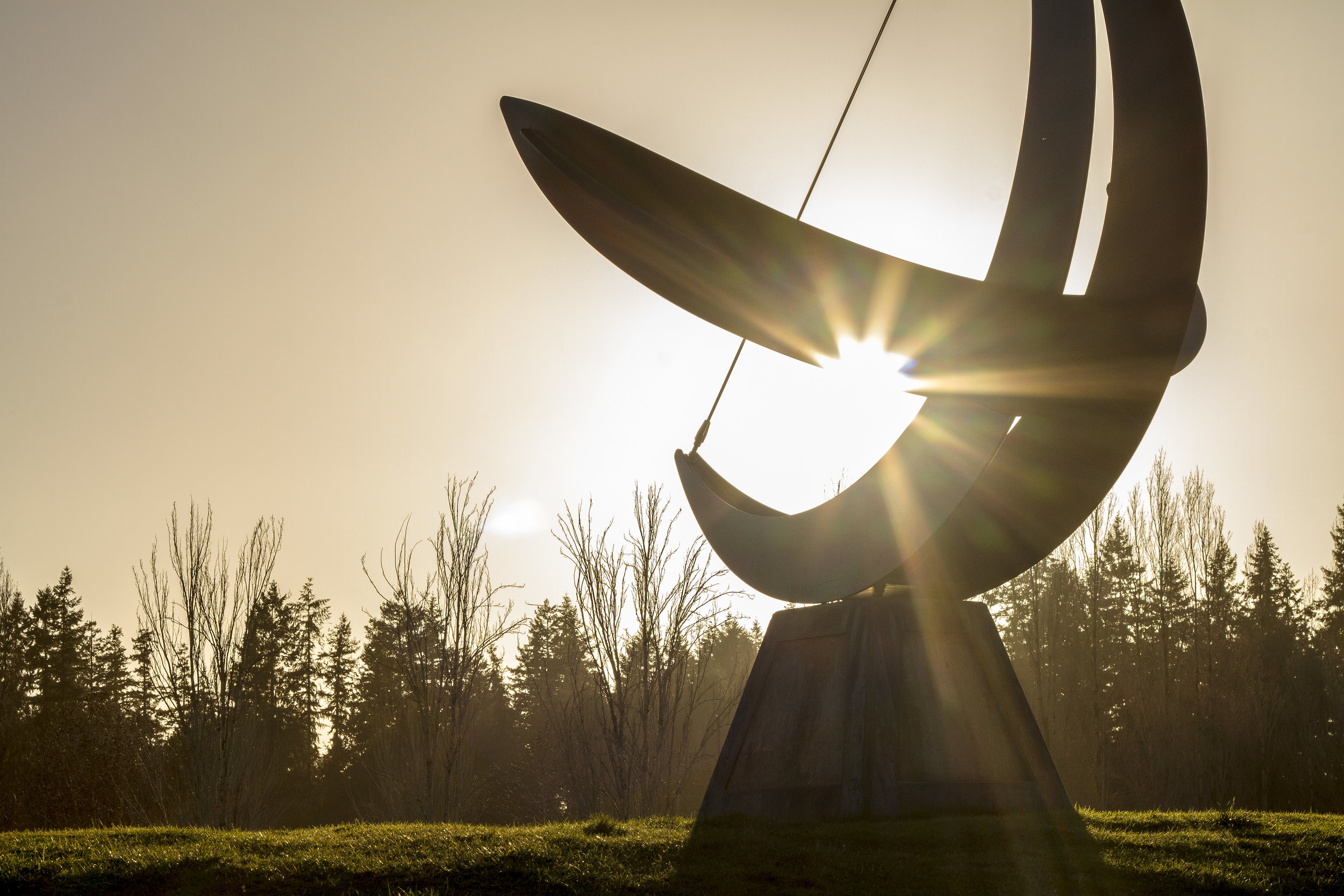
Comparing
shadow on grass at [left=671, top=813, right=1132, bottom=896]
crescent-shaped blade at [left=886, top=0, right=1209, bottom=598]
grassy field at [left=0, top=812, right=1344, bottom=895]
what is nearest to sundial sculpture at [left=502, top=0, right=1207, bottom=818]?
crescent-shaped blade at [left=886, top=0, right=1209, bottom=598]

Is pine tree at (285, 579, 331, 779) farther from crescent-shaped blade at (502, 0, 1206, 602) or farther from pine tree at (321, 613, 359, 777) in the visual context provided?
crescent-shaped blade at (502, 0, 1206, 602)

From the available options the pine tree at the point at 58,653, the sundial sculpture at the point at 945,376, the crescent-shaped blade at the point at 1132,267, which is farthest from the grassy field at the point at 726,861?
the pine tree at the point at 58,653

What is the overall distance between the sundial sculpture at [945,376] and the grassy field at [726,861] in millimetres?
636

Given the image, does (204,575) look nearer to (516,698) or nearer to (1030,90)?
(1030,90)

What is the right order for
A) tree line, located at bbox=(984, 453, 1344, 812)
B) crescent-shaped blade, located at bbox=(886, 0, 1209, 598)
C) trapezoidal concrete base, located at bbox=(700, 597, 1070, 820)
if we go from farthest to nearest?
tree line, located at bbox=(984, 453, 1344, 812) < trapezoidal concrete base, located at bbox=(700, 597, 1070, 820) < crescent-shaped blade, located at bbox=(886, 0, 1209, 598)

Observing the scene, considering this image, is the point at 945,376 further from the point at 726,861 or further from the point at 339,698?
the point at 339,698

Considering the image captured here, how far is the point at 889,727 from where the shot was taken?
623cm

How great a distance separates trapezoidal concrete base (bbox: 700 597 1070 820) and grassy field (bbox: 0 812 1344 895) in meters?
0.33

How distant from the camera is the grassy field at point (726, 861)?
4.58m

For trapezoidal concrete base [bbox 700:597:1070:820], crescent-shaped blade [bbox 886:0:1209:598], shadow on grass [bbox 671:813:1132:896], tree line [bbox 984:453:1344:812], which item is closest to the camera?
shadow on grass [bbox 671:813:1132:896]

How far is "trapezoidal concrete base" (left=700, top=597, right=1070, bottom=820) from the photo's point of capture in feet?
20.1

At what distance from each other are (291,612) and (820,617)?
35234 mm

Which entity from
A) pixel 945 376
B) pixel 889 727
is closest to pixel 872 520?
pixel 889 727

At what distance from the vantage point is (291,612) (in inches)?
1462
